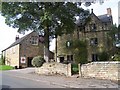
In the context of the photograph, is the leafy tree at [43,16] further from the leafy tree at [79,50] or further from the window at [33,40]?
the window at [33,40]

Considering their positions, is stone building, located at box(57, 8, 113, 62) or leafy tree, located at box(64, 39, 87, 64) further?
stone building, located at box(57, 8, 113, 62)

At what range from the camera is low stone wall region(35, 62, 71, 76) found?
23.1 meters

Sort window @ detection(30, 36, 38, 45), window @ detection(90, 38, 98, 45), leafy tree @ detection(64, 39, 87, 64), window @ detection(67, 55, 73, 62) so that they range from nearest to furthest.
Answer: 1. leafy tree @ detection(64, 39, 87, 64)
2. window @ detection(90, 38, 98, 45)
3. window @ detection(67, 55, 73, 62)
4. window @ detection(30, 36, 38, 45)

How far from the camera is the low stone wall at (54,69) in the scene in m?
23.1

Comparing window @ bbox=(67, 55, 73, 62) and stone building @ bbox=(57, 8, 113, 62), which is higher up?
stone building @ bbox=(57, 8, 113, 62)

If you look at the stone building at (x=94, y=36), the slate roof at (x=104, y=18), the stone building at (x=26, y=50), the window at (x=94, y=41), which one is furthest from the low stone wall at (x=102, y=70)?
the slate roof at (x=104, y=18)

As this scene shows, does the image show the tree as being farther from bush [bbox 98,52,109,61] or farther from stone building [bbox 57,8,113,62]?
stone building [bbox 57,8,113,62]

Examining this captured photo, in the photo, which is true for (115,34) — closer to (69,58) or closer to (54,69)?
(69,58)

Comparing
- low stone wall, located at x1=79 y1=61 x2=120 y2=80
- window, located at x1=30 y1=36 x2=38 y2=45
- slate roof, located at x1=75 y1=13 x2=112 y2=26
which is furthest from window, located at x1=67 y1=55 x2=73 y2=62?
low stone wall, located at x1=79 y1=61 x2=120 y2=80

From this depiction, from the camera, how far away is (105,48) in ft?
143

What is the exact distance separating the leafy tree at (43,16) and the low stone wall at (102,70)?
7125 millimetres

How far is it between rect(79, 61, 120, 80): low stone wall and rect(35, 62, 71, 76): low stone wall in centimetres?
204

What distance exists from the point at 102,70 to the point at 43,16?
9268mm

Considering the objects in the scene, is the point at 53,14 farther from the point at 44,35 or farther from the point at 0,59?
the point at 0,59
